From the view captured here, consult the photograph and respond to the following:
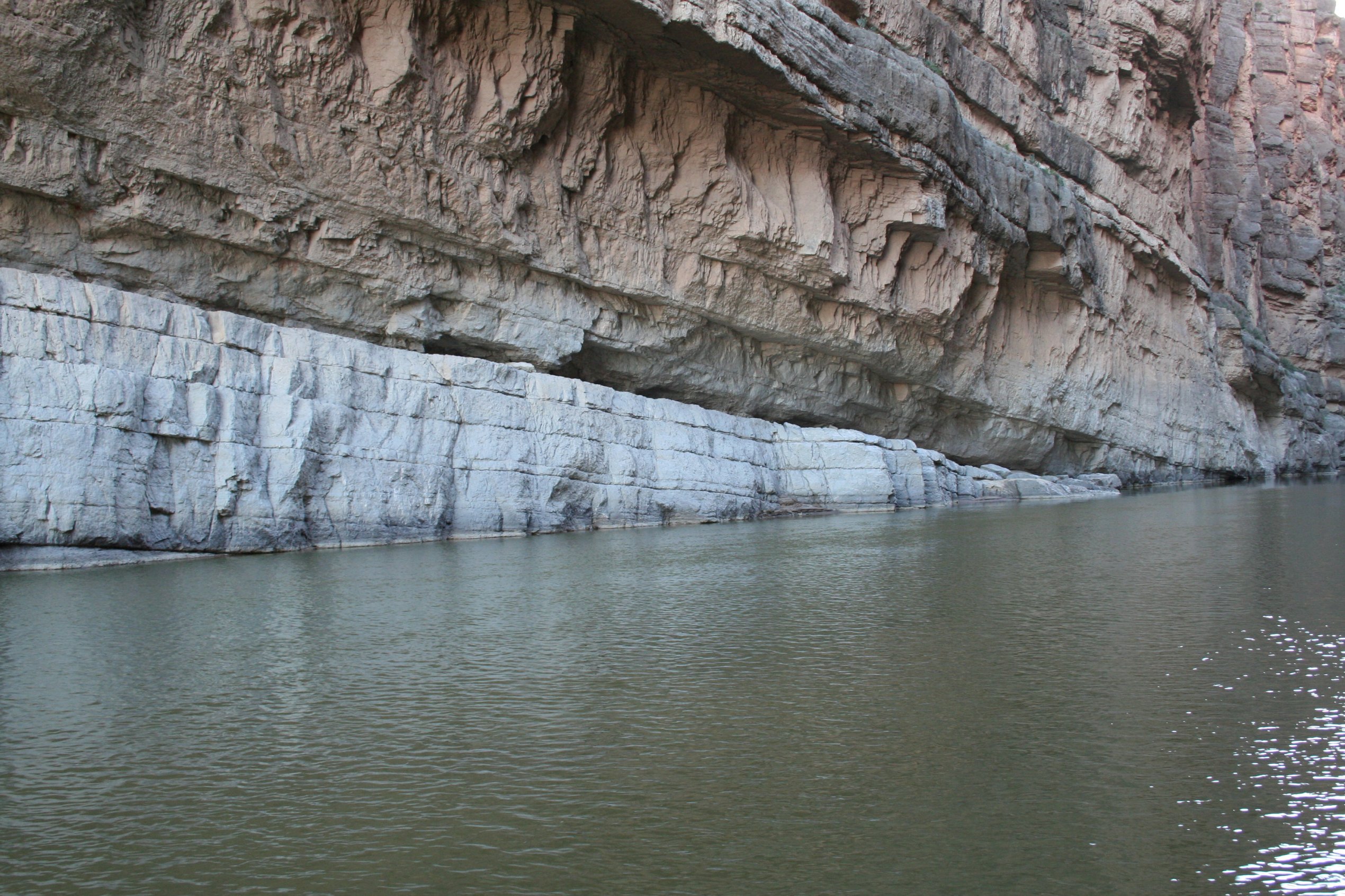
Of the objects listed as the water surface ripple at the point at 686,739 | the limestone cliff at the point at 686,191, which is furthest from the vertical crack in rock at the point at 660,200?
the water surface ripple at the point at 686,739

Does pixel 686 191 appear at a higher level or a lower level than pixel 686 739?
higher

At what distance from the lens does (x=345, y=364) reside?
43.4 ft

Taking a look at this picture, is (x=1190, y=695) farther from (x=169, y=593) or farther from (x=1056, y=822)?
(x=169, y=593)

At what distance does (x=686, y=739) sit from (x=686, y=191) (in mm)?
15970

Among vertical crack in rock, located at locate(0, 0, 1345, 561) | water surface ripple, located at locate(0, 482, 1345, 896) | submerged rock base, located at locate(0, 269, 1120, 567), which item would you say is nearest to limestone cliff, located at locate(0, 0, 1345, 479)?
vertical crack in rock, located at locate(0, 0, 1345, 561)

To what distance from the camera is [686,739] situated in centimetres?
405

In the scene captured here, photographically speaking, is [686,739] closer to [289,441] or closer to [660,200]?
[289,441]

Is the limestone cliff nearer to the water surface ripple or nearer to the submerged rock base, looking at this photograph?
the submerged rock base

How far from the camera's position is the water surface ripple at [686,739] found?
2877 mm

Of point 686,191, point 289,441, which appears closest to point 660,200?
point 686,191

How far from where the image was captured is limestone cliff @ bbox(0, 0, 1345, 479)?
13.5 metres

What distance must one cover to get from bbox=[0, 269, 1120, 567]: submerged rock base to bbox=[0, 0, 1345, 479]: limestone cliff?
241 cm

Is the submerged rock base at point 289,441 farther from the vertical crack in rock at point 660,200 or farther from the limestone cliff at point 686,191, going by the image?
the limestone cliff at point 686,191

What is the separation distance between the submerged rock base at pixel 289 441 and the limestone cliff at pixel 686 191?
7.91 feet
